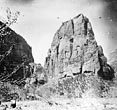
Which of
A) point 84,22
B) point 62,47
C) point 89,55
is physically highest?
point 84,22

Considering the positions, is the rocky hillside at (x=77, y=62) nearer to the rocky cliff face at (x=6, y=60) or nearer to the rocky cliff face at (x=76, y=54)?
the rocky cliff face at (x=76, y=54)

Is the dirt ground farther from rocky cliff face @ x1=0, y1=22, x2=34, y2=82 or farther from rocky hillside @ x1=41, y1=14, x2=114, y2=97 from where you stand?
rocky hillside @ x1=41, y1=14, x2=114, y2=97

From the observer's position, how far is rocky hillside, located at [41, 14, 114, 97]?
109 meters

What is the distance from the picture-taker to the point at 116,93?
96.2 m

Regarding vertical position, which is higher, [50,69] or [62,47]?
[62,47]

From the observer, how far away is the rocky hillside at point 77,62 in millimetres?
109156

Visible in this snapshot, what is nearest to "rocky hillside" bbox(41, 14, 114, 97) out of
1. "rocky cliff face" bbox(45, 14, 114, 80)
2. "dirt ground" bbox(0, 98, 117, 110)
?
"rocky cliff face" bbox(45, 14, 114, 80)

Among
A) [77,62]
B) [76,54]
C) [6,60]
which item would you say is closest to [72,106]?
[6,60]

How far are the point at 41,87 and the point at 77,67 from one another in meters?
28.3

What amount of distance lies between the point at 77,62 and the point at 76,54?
767 centimetres

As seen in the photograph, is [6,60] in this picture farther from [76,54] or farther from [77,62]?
[76,54]

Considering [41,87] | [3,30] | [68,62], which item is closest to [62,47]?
[68,62]

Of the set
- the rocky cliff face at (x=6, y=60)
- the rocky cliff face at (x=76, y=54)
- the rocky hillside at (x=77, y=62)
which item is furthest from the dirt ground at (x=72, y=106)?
the rocky cliff face at (x=76, y=54)

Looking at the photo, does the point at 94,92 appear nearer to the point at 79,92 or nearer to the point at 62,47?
the point at 79,92
